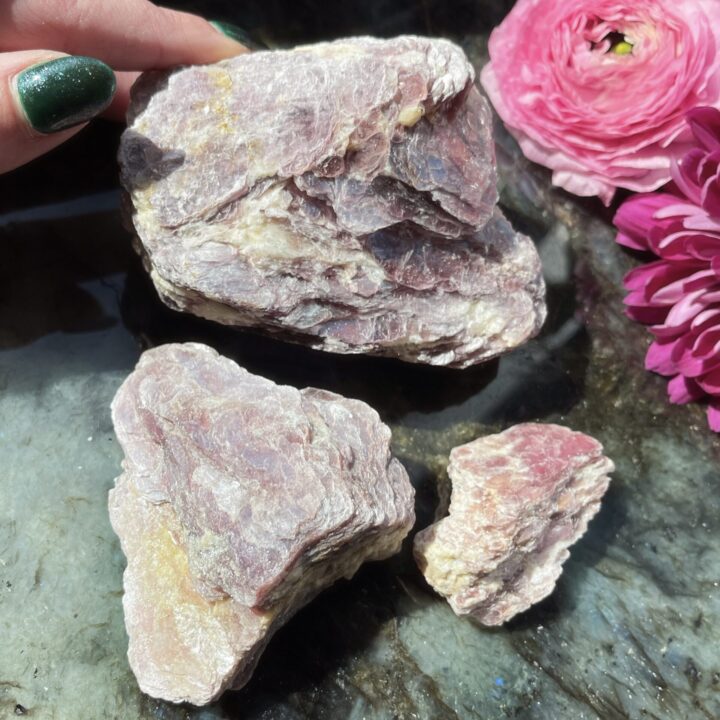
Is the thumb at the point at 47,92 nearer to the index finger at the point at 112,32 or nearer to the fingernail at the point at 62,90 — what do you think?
the fingernail at the point at 62,90

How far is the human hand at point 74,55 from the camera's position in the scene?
2.66 ft

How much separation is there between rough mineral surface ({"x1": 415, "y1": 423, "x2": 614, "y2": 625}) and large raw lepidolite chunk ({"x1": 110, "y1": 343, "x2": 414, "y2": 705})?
0.28 feet

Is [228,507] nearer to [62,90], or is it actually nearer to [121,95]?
[62,90]

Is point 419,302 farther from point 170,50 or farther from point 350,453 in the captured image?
point 170,50

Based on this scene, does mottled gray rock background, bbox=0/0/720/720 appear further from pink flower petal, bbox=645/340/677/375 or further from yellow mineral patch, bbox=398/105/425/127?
yellow mineral patch, bbox=398/105/425/127

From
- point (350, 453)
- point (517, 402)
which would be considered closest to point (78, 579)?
point (350, 453)

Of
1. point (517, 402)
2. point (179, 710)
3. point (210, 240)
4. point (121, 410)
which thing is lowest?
point (179, 710)

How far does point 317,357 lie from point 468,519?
30 cm

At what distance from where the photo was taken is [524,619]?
104cm

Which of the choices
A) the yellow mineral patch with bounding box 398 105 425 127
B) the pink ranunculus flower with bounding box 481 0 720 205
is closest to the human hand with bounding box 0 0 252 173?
the yellow mineral patch with bounding box 398 105 425 127

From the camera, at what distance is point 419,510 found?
1062 millimetres

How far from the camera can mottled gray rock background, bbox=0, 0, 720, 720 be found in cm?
95

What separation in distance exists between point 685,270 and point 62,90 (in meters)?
0.81

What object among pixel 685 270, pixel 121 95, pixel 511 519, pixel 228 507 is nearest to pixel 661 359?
pixel 685 270
